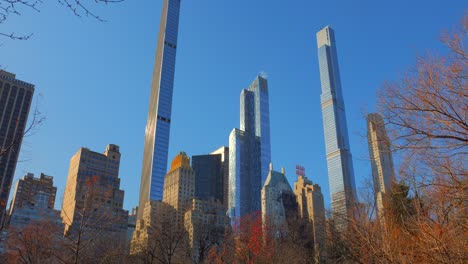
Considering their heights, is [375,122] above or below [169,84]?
below

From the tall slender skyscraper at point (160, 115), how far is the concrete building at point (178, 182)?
631 centimetres

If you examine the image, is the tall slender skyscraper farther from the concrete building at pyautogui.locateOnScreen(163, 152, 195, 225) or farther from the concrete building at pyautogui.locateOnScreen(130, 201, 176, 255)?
the concrete building at pyautogui.locateOnScreen(130, 201, 176, 255)

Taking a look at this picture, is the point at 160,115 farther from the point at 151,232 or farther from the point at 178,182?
the point at 151,232

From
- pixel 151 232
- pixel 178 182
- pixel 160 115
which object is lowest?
pixel 151 232

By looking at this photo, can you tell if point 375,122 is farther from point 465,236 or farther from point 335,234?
point 335,234

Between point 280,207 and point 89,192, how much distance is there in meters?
166

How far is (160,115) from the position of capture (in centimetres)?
17712

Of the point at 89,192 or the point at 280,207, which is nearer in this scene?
the point at 89,192

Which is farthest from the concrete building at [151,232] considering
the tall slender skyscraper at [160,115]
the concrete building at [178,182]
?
the concrete building at [178,182]

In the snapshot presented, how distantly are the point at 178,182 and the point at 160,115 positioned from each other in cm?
2997

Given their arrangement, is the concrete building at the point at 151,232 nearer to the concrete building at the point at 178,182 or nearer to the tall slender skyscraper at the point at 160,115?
the tall slender skyscraper at the point at 160,115

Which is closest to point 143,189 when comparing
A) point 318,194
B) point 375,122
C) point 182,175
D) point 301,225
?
point 182,175

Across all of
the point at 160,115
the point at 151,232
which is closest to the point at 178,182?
the point at 160,115

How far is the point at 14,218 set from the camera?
9744 centimetres
